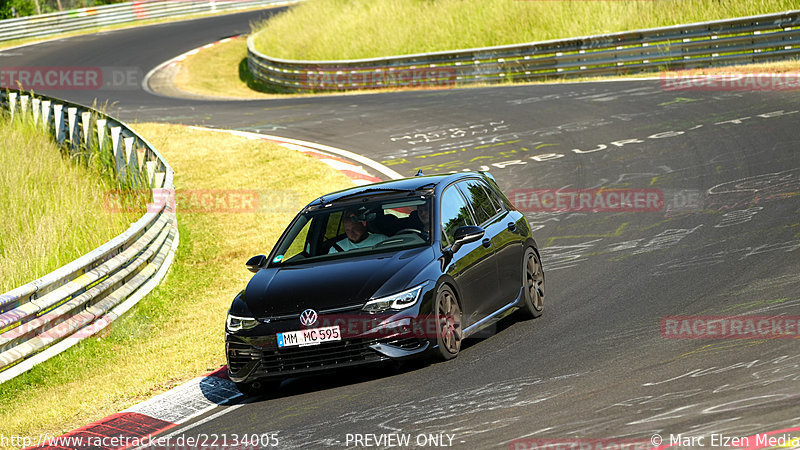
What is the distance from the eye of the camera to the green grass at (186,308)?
30.4 ft

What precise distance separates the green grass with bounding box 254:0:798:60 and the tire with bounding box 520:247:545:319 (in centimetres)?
1922

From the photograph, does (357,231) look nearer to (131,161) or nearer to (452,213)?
(452,213)

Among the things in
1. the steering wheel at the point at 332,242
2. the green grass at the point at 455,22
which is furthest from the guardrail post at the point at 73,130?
the green grass at the point at 455,22

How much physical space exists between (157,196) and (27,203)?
2.90m

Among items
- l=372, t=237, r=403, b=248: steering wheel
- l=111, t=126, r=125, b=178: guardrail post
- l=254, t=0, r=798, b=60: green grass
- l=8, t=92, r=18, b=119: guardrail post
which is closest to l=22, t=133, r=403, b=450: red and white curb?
l=372, t=237, r=403, b=248: steering wheel

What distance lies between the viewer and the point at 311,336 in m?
8.14

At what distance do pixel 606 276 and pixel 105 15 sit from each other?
49.5 metres

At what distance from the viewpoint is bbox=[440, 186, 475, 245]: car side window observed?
929 centimetres

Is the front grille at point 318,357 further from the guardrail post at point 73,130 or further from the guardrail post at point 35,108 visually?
the guardrail post at point 35,108

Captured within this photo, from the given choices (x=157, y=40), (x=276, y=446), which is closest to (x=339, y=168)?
(x=276, y=446)

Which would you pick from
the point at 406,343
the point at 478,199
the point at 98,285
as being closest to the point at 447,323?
the point at 406,343

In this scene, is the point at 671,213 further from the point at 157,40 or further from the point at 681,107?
the point at 157,40

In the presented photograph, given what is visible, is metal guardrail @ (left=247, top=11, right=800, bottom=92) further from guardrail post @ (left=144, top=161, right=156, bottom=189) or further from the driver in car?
the driver in car

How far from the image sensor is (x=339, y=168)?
64.3 feet
